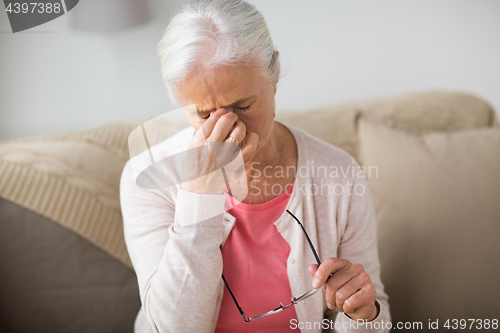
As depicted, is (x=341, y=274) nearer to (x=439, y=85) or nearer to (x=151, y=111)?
(x=151, y=111)

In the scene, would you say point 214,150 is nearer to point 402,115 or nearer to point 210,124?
point 210,124

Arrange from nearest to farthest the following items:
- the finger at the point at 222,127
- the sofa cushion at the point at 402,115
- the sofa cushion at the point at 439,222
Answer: the finger at the point at 222,127
the sofa cushion at the point at 439,222
the sofa cushion at the point at 402,115

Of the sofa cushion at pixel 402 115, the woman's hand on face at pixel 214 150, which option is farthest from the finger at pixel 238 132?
the sofa cushion at pixel 402 115

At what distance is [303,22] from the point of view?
117cm

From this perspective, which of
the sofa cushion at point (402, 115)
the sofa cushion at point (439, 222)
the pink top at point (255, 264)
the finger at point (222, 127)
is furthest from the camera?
the sofa cushion at point (402, 115)

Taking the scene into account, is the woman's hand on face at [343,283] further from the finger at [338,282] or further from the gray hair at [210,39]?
the gray hair at [210,39]

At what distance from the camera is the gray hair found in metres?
0.61

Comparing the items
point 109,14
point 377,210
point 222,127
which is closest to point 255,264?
point 222,127

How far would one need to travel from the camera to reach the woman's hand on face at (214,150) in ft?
1.98

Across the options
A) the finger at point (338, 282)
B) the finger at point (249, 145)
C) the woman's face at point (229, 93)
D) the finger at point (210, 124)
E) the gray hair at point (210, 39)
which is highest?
the gray hair at point (210, 39)

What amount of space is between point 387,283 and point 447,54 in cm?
102

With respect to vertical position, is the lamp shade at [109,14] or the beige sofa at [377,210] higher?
the lamp shade at [109,14]

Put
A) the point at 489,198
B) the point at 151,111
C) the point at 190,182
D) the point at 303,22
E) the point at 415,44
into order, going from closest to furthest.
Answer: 1. the point at 190,182
2. the point at 151,111
3. the point at 489,198
4. the point at 303,22
5. the point at 415,44

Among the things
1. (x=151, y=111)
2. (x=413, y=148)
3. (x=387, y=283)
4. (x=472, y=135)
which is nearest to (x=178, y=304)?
(x=151, y=111)
